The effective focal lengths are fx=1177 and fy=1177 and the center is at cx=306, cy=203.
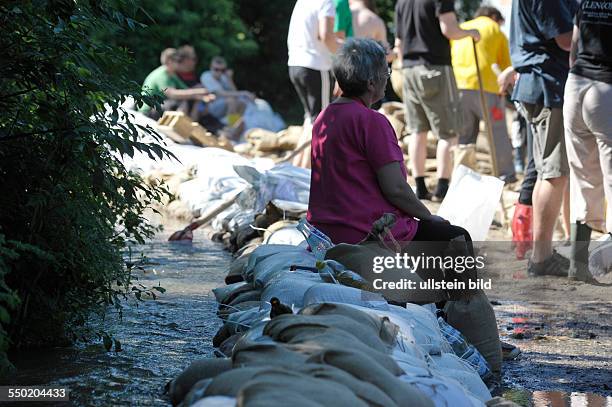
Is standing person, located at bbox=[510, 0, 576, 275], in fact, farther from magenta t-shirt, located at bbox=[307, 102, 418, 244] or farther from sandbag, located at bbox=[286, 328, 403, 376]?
sandbag, located at bbox=[286, 328, 403, 376]

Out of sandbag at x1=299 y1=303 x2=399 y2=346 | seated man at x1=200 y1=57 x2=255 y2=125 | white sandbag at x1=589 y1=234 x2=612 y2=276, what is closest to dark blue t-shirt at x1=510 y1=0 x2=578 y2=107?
white sandbag at x1=589 y1=234 x2=612 y2=276

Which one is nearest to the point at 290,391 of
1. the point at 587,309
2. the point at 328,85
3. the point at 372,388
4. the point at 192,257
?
the point at 372,388

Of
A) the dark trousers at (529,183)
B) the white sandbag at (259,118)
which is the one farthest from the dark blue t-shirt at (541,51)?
the white sandbag at (259,118)

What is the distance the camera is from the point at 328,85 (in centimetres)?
1053

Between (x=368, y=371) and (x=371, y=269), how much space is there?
1761 mm

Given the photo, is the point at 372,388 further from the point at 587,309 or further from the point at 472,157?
the point at 472,157

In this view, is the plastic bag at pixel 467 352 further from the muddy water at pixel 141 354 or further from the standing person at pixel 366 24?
the standing person at pixel 366 24

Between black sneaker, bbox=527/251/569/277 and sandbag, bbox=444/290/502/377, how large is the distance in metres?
2.61

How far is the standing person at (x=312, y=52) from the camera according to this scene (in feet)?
33.9

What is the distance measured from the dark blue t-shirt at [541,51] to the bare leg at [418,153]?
2506 mm

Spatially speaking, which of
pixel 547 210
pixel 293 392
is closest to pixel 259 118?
pixel 547 210

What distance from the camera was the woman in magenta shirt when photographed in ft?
17.0

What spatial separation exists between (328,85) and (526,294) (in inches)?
160

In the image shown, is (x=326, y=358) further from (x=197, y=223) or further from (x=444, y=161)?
(x=444, y=161)
